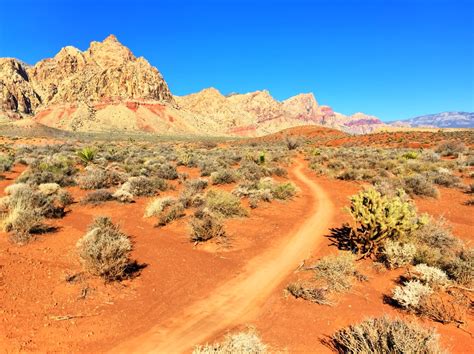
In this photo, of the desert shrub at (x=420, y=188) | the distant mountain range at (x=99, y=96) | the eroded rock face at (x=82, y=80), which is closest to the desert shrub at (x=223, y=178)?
the desert shrub at (x=420, y=188)

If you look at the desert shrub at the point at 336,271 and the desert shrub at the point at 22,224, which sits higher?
the desert shrub at the point at 22,224

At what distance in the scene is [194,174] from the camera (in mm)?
19688

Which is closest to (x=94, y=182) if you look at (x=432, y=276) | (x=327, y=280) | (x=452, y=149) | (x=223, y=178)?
(x=223, y=178)

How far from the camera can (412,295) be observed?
5.64m

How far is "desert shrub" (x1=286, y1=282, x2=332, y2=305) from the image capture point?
6.03m

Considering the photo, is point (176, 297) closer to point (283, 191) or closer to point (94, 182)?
point (283, 191)

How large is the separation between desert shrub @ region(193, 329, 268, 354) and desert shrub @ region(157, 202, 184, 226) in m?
6.15

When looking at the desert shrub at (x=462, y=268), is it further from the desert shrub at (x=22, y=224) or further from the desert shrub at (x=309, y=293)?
the desert shrub at (x=22, y=224)

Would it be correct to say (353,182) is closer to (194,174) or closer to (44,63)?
(194,174)

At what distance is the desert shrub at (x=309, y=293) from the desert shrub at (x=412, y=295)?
122 centimetres

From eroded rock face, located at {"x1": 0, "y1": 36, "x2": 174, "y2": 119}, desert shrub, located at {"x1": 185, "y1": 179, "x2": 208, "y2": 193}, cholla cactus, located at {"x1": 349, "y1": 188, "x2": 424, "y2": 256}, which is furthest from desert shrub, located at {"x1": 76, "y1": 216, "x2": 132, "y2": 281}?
eroded rock face, located at {"x1": 0, "y1": 36, "x2": 174, "y2": 119}

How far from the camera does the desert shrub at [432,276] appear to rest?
6.12 metres

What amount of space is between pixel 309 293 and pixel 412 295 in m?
1.78

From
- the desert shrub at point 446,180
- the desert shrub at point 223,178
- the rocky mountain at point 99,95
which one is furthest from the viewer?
the rocky mountain at point 99,95
